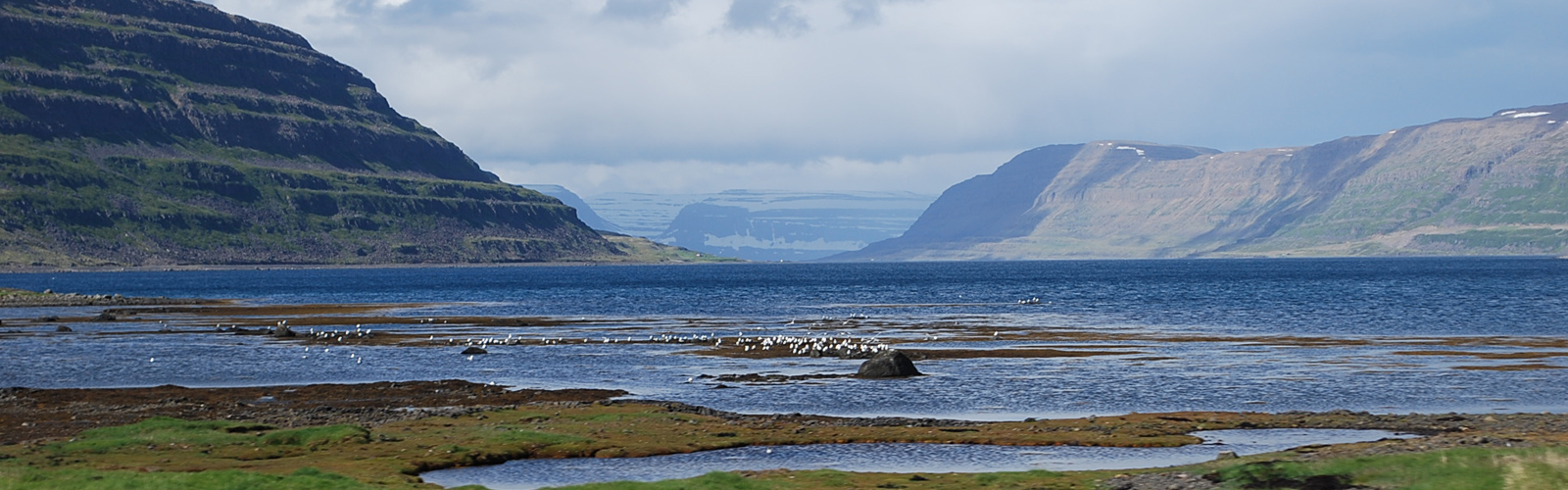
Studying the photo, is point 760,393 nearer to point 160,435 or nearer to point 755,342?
point 160,435

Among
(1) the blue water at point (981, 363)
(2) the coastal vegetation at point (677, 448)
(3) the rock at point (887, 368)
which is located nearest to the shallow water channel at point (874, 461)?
(2) the coastal vegetation at point (677, 448)

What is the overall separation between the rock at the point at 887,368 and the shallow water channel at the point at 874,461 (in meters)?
→ 19.4

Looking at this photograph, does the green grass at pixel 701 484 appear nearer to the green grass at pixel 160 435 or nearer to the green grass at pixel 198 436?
the green grass at pixel 198 436

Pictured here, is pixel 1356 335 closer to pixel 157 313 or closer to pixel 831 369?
pixel 831 369

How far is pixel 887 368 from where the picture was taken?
55938 millimetres

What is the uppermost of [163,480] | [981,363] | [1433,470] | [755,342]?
[163,480]

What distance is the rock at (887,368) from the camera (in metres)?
55.8

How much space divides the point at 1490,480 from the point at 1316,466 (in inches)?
144

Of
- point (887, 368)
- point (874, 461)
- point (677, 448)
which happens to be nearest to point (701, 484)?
point (874, 461)

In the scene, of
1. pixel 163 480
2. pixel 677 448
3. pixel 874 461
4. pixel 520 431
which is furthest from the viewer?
pixel 520 431

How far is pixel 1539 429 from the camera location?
3553 centimetres

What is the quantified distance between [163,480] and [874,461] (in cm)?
1644

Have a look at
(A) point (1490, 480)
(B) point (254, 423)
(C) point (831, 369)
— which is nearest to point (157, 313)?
(C) point (831, 369)

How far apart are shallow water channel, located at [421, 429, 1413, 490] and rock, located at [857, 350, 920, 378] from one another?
1940 cm
